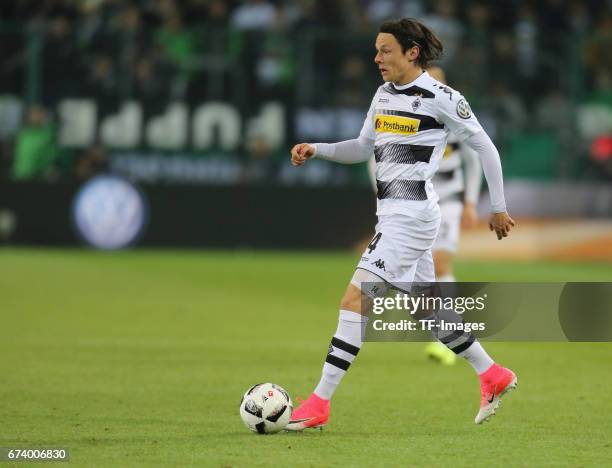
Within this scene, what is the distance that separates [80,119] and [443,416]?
14729mm

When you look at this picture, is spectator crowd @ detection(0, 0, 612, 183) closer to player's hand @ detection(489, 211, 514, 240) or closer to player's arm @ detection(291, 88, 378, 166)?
player's arm @ detection(291, 88, 378, 166)

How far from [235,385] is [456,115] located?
2.76m

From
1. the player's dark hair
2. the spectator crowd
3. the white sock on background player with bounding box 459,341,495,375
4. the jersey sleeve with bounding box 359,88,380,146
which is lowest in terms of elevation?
the white sock on background player with bounding box 459,341,495,375

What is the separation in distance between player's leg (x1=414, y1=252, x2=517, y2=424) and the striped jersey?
37cm

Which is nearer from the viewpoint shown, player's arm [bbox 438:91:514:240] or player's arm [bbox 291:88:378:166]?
player's arm [bbox 438:91:514:240]

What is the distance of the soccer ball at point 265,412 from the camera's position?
22.4 ft

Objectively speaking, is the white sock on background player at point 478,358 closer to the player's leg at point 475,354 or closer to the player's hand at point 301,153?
the player's leg at point 475,354

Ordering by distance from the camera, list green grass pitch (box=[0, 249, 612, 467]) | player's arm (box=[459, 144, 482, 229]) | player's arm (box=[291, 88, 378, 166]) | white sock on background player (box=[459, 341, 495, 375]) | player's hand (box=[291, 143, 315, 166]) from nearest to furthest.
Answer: green grass pitch (box=[0, 249, 612, 467]) → player's hand (box=[291, 143, 315, 166]) → white sock on background player (box=[459, 341, 495, 375]) → player's arm (box=[291, 88, 378, 166]) → player's arm (box=[459, 144, 482, 229])

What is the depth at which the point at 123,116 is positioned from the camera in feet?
70.7

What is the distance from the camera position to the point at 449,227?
10.4 m

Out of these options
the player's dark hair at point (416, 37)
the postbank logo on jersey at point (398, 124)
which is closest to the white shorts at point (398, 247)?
the postbank logo on jersey at point (398, 124)

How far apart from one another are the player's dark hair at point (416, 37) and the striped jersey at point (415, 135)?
114 millimetres

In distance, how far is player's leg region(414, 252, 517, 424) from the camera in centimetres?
723

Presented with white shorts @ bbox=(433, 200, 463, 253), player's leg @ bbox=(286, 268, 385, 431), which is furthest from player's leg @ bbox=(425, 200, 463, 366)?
player's leg @ bbox=(286, 268, 385, 431)
